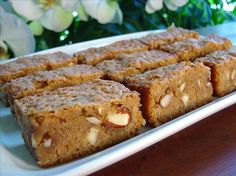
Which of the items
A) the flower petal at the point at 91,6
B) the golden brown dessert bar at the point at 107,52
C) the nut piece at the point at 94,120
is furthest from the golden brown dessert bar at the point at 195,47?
the nut piece at the point at 94,120

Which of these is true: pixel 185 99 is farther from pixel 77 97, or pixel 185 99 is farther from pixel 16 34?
pixel 16 34

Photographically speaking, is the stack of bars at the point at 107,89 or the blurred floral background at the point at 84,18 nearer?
the stack of bars at the point at 107,89

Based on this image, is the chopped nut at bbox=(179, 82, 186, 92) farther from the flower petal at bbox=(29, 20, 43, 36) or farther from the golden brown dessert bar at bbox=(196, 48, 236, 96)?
the flower petal at bbox=(29, 20, 43, 36)

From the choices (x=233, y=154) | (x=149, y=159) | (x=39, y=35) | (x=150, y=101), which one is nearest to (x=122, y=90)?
(x=150, y=101)

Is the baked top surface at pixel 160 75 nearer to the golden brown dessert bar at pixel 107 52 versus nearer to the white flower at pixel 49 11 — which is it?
the golden brown dessert bar at pixel 107 52

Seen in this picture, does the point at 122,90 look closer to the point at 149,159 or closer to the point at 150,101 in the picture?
the point at 150,101

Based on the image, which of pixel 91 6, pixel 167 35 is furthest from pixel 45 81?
pixel 167 35

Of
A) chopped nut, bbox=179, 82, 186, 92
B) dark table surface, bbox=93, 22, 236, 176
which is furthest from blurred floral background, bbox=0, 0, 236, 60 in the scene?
dark table surface, bbox=93, 22, 236, 176
